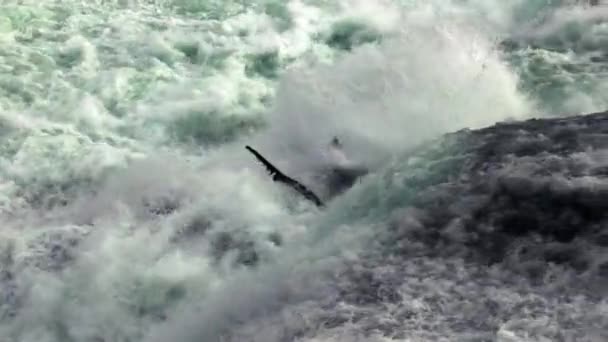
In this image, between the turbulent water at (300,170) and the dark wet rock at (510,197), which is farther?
the dark wet rock at (510,197)

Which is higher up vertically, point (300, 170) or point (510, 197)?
point (510, 197)

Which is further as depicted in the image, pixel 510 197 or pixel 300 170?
pixel 300 170

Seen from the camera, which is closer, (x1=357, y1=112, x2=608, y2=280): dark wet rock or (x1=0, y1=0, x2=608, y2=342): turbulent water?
(x1=0, y1=0, x2=608, y2=342): turbulent water

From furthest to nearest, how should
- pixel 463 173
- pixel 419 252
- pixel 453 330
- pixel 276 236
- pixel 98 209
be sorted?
pixel 98 209 → pixel 276 236 → pixel 463 173 → pixel 419 252 → pixel 453 330

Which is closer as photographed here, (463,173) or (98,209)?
(463,173)

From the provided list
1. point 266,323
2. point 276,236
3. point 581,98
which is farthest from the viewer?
point 581,98

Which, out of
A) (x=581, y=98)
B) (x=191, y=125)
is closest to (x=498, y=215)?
(x=581, y=98)

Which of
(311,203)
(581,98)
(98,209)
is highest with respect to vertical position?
(581,98)

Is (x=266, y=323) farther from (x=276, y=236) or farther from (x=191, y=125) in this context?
(x=191, y=125)
